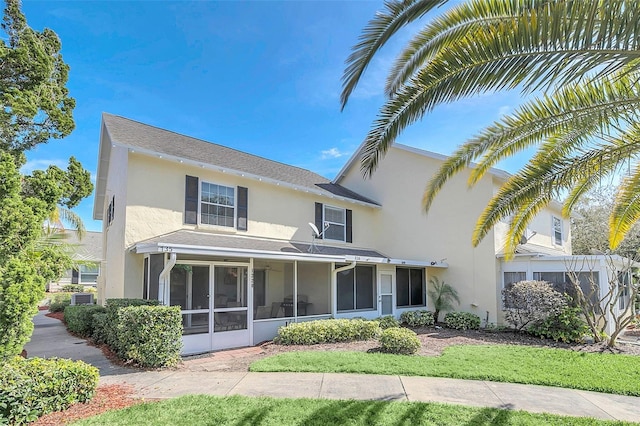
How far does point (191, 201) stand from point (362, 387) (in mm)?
8183

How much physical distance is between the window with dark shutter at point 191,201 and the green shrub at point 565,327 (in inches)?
475

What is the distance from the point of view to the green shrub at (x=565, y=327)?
12344 mm

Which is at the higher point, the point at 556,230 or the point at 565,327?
the point at 556,230

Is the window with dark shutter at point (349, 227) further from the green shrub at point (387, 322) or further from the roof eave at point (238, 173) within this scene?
the green shrub at point (387, 322)

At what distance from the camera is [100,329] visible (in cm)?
1148

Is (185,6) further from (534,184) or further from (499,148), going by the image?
(534,184)

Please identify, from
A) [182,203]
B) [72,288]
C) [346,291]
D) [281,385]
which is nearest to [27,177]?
[182,203]

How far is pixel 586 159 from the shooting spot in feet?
23.2

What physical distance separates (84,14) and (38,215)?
7807 millimetres

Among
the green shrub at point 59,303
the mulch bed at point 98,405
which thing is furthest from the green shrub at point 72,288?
the mulch bed at point 98,405

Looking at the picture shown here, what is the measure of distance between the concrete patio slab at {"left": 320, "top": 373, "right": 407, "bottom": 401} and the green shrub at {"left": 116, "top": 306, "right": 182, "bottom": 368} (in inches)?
144

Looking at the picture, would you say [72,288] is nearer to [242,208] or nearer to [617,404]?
[242,208]

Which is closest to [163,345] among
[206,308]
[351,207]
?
[206,308]

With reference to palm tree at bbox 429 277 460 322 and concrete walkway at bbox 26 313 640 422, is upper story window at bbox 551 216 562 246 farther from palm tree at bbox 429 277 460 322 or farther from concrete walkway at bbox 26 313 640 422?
concrete walkway at bbox 26 313 640 422
